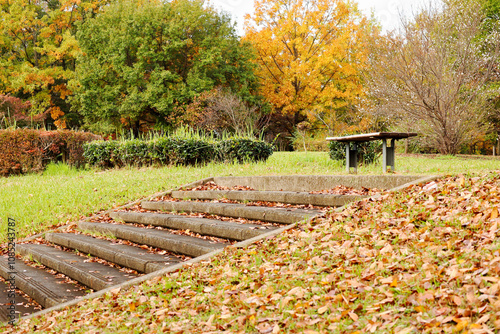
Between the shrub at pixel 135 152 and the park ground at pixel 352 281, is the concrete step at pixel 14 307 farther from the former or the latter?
the shrub at pixel 135 152

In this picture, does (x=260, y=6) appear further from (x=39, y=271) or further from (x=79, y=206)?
(x=39, y=271)

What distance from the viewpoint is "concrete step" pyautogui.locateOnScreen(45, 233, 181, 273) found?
16.2 ft

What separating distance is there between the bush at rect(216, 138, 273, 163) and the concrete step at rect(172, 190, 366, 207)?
348 cm

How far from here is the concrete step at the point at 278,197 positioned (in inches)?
221

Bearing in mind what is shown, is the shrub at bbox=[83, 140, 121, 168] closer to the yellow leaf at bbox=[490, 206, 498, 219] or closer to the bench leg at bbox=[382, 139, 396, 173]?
the bench leg at bbox=[382, 139, 396, 173]

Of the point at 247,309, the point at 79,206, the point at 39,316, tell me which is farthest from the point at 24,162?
the point at 247,309

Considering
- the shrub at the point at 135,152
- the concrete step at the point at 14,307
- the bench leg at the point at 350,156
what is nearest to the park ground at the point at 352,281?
the concrete step at the point at 14,307

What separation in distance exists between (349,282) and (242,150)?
8.30 m

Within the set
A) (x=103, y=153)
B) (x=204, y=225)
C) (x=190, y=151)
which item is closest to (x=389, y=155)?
(x=204, y=225)

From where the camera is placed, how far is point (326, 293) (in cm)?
333

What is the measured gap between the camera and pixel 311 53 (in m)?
25.2

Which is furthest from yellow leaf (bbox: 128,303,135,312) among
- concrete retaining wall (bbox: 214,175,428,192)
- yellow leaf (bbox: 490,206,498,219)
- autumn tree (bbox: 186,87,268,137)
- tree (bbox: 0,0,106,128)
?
tree (bbox: 0,0,106,128)

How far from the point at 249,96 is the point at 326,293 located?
2204 centimetres

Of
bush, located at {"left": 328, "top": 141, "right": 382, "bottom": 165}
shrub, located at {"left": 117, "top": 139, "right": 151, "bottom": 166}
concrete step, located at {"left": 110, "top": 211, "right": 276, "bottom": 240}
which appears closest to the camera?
concrete step, located at {"left": 110, "top": 211, "right": 276, "bottom": 240}
